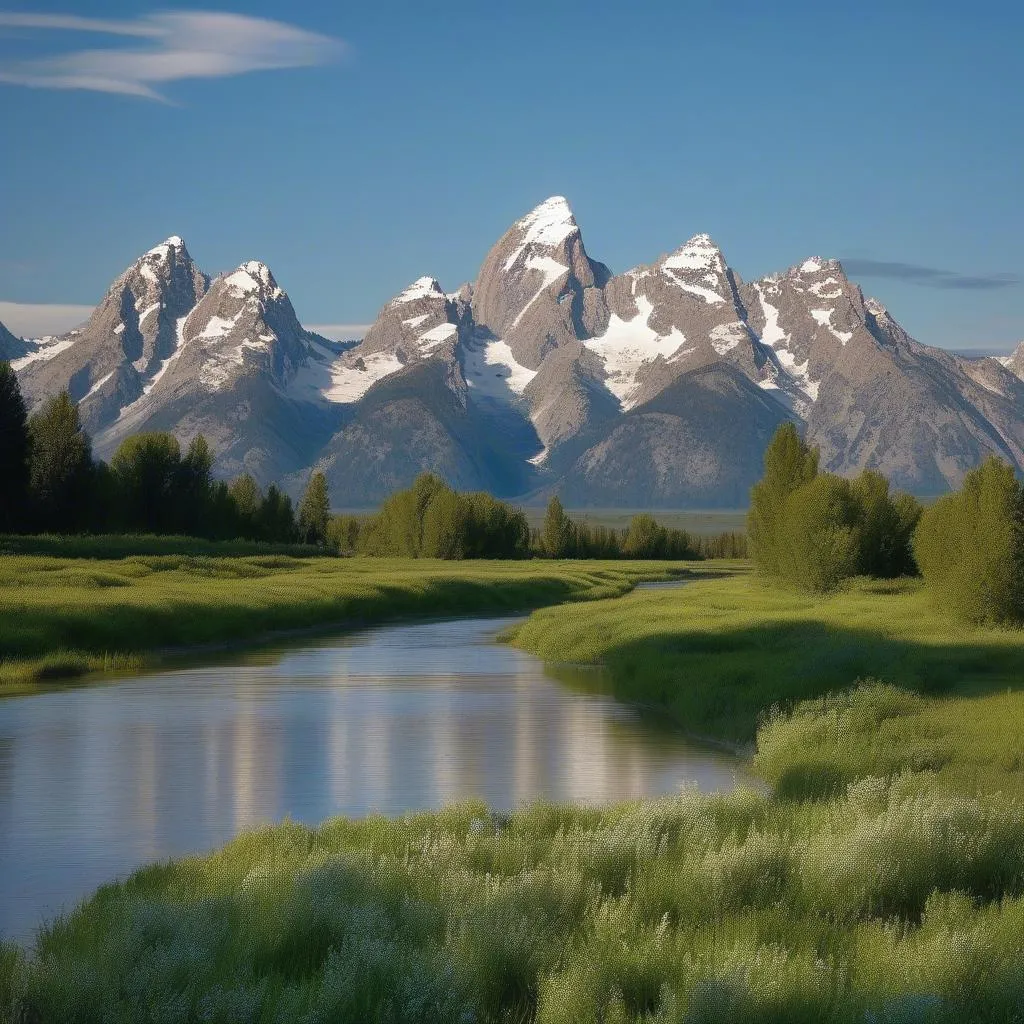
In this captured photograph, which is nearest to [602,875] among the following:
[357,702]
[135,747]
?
[135,747]

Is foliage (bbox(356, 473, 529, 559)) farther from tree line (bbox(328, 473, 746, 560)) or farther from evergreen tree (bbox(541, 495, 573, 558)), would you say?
evergreen tree (bbox(541, 495, 573, 558))

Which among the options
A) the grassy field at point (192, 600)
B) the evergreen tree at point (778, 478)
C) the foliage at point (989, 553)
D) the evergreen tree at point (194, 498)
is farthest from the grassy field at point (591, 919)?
the evergreen tree at point (194, 498)

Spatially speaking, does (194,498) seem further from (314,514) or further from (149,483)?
(314,514)

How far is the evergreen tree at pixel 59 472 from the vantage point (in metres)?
103

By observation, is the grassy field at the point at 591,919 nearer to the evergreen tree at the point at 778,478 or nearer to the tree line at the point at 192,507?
the evergreen tree at the point at 778,478

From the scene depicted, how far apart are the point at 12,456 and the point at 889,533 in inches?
2153

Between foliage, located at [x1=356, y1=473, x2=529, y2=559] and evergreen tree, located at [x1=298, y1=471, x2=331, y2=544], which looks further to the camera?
evergreen tree, located at [x1=298, y1=471, x2=331, y2=544]

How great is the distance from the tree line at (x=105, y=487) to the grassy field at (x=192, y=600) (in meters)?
14.1

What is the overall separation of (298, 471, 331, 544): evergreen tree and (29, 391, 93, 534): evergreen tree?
54.6 metres

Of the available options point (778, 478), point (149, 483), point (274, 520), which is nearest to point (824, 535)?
point (778, 478)

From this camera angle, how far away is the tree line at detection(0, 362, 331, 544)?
98.1 metres

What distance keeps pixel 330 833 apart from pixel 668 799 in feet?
15.3

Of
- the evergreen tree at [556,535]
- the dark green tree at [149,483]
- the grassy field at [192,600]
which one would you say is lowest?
the grassy field at [192,600]

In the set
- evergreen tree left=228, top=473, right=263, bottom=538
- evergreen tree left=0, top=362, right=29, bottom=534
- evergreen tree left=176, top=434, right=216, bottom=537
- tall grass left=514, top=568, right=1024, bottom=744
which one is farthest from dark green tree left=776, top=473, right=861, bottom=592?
evergreen tree left=228, top=473, right=263, bottom=538
